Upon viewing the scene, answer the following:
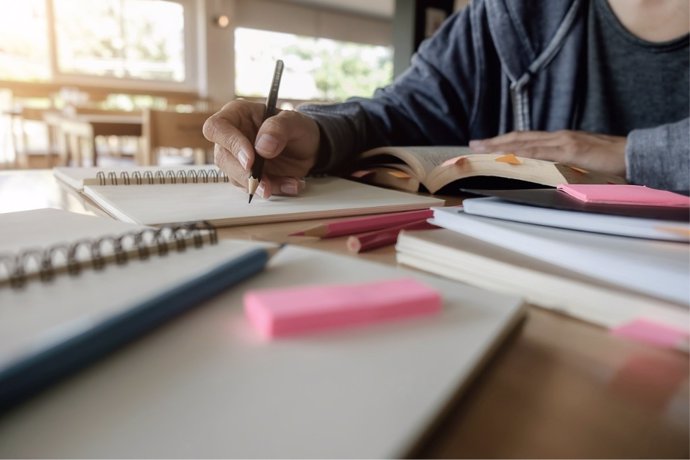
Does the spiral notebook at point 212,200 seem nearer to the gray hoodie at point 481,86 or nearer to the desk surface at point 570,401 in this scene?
the gray hoodie at point 481,86

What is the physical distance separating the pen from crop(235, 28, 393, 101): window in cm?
572

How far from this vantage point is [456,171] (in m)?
0.62

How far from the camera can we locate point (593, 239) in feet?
1.03

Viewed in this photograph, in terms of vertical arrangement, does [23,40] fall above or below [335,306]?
above

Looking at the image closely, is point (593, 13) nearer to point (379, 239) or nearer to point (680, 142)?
point (680, 142)

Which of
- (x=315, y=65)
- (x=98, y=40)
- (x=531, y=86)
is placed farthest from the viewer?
(x=315, y=65)

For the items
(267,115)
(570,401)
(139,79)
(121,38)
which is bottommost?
(570,401)

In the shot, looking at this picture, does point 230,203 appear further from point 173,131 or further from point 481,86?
point 173,131

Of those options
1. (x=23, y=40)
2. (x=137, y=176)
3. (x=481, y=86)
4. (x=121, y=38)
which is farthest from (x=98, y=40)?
(x=137, y=176)

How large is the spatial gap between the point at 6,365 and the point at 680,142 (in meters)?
0.73

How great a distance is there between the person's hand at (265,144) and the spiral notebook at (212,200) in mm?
21

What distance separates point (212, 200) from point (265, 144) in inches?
3.3

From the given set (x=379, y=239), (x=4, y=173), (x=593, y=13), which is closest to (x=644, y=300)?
(x=379, y=239)

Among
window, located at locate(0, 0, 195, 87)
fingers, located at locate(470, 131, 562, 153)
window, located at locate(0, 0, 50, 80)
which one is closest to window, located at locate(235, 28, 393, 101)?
window, located at locate(0, 0, 195, 87)
